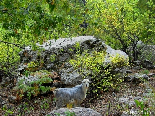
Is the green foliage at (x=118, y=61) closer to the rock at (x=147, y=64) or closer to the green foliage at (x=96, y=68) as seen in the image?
the green foliage at (x=96, y=68)

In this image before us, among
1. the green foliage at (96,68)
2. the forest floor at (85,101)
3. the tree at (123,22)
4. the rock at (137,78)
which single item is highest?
the tree at (123,22)

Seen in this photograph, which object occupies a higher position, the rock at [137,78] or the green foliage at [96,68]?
the green foliage at [96,68]

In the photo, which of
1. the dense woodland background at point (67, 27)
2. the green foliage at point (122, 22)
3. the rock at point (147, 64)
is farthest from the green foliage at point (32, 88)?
the rock at point (147, 64)

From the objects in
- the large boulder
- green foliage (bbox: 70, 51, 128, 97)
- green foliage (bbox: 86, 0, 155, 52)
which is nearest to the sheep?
green foliage (bbox: 70, 51, 128, 97)

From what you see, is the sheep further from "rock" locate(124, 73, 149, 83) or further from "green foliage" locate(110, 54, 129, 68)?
"rock" locate(124, 73, 149, 83)

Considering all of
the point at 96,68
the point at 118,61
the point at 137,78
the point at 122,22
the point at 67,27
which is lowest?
the point at 137,78

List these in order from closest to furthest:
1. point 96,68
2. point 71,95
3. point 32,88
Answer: point 71,95, point 32,88, point 96,68

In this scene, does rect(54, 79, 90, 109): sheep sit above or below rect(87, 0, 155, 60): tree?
below

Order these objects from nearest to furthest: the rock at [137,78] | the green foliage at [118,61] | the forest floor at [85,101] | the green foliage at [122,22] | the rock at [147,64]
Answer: the forest floor at [85,101]
the green foliage at [118,61]
the rock at [137,78]
the green foliage at [122,22]
the rock at [147,64]

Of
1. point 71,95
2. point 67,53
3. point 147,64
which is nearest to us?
point 71,95

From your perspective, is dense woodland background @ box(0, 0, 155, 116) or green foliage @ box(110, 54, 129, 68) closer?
dense woodland background @ box(0, 0, 155, 116)

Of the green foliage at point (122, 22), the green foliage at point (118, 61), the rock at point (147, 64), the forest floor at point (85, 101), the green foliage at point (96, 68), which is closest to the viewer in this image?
the forest floor at point (85, 101)

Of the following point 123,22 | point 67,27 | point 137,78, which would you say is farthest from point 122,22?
point 67,27

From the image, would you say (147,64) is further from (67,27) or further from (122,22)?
(67,27)
